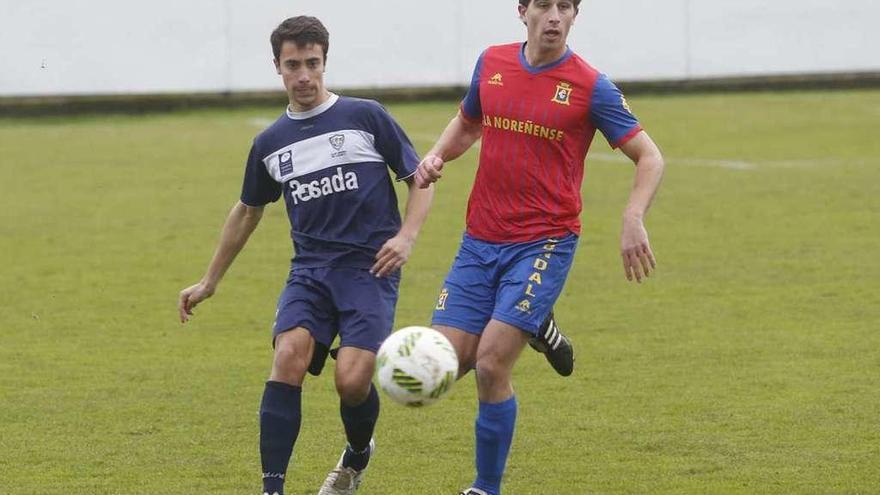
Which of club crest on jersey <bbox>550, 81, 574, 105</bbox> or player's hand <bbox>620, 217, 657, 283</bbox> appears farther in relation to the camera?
club crest on jersey <bbox>550, 81, 574, 105</bbox>

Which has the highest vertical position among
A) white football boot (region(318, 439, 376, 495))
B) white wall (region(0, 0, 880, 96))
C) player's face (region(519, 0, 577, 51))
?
player's face (region(519, 0, 577, 51))

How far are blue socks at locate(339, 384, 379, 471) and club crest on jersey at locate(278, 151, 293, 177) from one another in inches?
41.8

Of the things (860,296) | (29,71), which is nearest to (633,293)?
(860,296)

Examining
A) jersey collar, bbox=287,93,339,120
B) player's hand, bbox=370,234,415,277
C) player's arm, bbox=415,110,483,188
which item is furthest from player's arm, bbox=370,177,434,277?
jersey collar, bbox=287,93,339,120

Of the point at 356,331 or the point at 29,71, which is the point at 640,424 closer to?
the point at 356,331

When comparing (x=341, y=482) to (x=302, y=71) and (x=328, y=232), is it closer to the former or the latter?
(x=328, y=232)

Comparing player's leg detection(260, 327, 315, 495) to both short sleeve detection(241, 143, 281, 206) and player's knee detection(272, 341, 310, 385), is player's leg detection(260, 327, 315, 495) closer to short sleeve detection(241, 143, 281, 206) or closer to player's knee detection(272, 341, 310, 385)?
player's knee detection(272, 341, 310, 385)

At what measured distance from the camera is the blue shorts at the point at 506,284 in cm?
723

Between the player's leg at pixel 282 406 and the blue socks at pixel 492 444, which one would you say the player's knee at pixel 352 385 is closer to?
the player's leg at pixel 282 406

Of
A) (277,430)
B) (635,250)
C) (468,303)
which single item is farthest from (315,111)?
(635,250)

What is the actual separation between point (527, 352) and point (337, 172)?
12.9ft

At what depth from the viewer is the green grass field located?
7.97m

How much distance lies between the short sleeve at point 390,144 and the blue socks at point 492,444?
1176mm

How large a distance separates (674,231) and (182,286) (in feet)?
17.5
